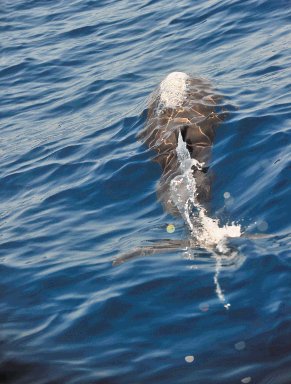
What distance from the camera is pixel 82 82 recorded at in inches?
568

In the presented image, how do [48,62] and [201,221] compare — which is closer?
[201,221]

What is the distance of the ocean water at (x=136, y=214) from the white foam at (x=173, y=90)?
473 millimetres

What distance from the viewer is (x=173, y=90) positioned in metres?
11.8

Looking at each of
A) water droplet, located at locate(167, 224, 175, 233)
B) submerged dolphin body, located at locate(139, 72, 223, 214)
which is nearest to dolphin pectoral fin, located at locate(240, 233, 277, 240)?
water droplet, located at locate(167, 224, 175, 233)

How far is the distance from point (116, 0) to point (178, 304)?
13.1m

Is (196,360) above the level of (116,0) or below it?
below

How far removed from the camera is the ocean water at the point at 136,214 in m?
6.73

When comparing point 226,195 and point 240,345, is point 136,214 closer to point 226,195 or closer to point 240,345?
point 226,195

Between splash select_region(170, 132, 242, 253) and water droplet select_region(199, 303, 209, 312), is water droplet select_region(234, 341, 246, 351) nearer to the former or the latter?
water droplet select_region(199, 303, 209, 312)

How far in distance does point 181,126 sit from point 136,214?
2.08 metres

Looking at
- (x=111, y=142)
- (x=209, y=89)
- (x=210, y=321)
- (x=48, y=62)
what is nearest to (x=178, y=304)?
(x=210, y=321)

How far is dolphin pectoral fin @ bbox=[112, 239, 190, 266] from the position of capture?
320 inches

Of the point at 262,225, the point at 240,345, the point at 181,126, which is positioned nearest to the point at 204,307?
the point at 240,345

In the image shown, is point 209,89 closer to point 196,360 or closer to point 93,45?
point 93,45
